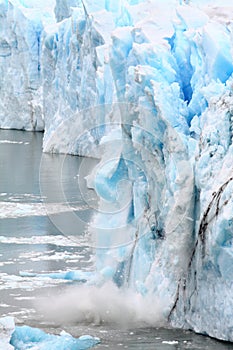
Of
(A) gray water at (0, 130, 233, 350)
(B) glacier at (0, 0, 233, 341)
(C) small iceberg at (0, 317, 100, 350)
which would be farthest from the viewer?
(A) gray water at (0, 130, 233, 350)

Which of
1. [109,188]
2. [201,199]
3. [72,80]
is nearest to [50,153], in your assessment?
[72,80]

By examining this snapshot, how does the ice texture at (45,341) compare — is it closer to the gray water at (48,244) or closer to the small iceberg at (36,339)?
the small iceberg at (36,339)

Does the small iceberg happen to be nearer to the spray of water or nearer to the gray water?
the gray water

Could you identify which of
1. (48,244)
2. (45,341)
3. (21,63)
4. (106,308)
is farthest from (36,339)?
(21,63)

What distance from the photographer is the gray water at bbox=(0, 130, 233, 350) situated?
7934mm

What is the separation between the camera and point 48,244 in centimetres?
1320

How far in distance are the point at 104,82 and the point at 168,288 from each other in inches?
416

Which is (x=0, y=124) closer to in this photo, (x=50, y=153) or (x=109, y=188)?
(x=50, y=153)

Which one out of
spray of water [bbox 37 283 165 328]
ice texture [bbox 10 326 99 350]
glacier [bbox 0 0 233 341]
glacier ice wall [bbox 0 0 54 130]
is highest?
glacier [bbox 0 0 233 341]

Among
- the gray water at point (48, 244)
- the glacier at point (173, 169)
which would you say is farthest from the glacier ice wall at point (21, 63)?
the glacier at point (173, 169)

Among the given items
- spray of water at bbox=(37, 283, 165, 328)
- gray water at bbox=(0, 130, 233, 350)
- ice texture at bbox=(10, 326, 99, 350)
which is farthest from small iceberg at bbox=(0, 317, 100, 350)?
spray of water at bbox=(37, 283, 165, 328)

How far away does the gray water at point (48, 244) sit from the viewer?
7934mm

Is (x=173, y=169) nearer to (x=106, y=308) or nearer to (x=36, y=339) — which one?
(x=106, y=308)

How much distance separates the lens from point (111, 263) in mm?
9266
